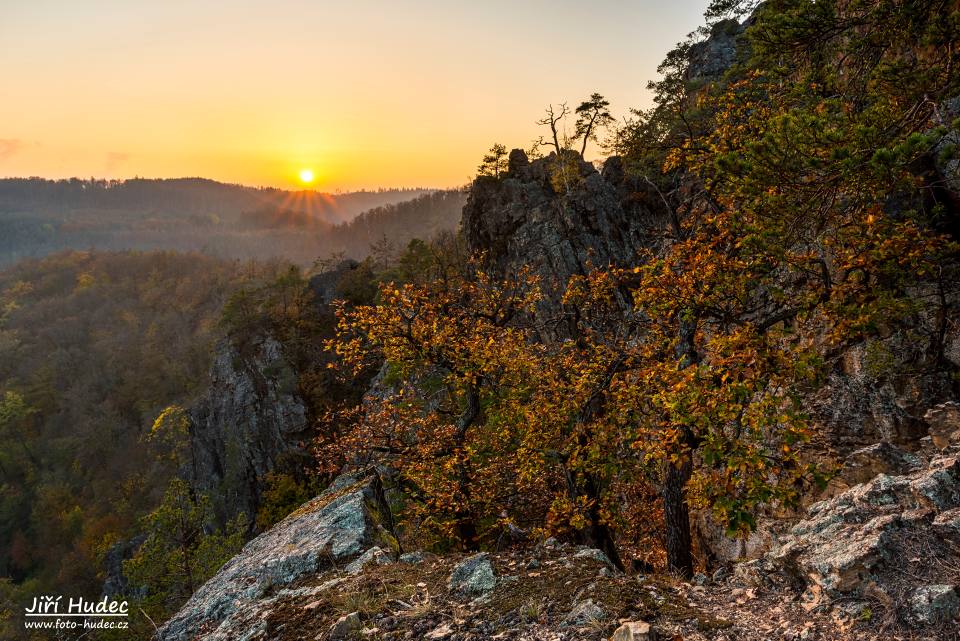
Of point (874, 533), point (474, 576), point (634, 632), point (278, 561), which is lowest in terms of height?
point (278, 561)

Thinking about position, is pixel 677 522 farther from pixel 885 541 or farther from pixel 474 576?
pixel 474 576

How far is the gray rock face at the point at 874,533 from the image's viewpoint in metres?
5.44

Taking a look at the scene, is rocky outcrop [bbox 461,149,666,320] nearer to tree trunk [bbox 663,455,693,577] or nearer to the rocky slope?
tree trunk [bbox 663,455,693,577]

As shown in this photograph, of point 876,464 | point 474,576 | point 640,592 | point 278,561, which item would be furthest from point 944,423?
point 278,561

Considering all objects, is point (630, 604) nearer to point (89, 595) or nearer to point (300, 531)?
point (300, 531)

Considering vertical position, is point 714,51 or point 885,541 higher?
point 714,51

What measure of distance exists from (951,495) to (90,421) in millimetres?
142555

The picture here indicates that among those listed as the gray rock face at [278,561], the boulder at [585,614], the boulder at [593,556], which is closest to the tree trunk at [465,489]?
the gray rock face at [278,561]

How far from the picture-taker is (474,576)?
7141 millimetres

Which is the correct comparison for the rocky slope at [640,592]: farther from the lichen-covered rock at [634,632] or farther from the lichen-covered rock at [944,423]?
the lichen-covered rock at [944,423]

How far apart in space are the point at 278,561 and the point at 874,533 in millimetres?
9359

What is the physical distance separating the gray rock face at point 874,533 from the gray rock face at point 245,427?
57432mm

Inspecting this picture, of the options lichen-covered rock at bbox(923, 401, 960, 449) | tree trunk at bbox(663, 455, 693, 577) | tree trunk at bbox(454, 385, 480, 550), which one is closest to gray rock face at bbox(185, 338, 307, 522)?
tree trunk at bbox(454, 385, 480, 550)

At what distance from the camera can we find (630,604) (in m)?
5.93
